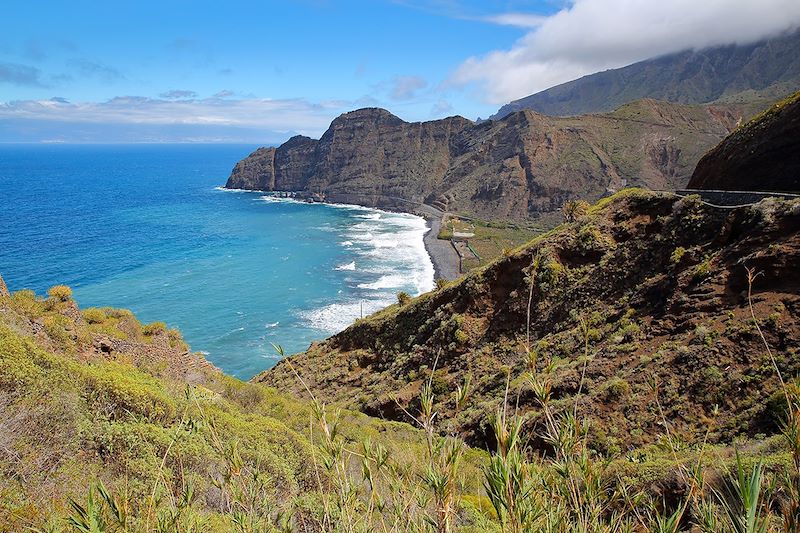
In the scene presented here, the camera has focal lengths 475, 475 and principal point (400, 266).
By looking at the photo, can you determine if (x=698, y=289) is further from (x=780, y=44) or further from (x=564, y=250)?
(x=780, y=44)

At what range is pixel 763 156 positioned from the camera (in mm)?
19484

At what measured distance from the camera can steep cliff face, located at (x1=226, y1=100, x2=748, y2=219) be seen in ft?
381

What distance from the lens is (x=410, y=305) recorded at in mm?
25719

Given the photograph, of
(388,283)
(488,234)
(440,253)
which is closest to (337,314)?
(388,283)

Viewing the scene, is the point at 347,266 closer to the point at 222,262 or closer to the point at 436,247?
the point at 222,262

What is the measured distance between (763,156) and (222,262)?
67890 millimetres

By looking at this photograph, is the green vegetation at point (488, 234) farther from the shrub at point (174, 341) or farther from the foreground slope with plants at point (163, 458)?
the foreground slope with plants at point (163, 458)

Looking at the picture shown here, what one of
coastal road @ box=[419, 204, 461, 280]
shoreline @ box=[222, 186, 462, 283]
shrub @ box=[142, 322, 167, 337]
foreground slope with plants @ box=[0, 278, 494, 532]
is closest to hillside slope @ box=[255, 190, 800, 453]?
foreground slope with plants @ box=[0, 278, 494, 532]

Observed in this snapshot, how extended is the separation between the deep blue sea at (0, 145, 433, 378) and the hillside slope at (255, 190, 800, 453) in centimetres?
751

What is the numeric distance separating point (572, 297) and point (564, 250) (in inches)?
98.2

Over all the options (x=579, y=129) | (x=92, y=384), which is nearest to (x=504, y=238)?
(x=579, y=129)

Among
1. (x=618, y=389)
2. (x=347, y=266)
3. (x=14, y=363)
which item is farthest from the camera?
(x=347, y=266)

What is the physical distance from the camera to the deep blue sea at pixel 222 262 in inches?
1978

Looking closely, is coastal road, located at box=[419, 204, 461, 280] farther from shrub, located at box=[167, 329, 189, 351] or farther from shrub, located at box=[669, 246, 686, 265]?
shrub, located at box=[669, 246, 686, 265]
